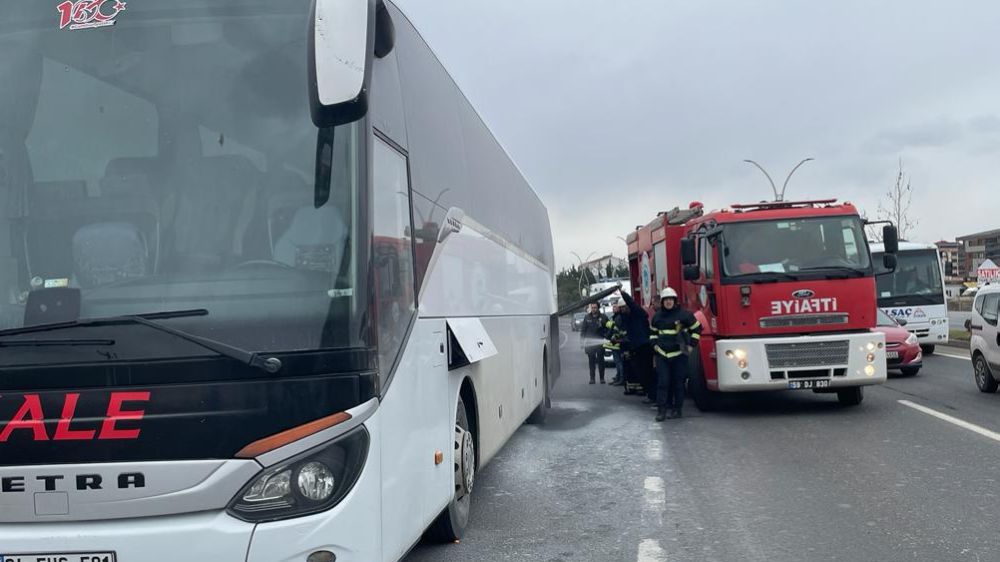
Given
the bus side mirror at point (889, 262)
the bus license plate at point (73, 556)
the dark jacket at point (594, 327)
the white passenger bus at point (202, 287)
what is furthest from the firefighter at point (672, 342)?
the bus license plate at point (73, 556)

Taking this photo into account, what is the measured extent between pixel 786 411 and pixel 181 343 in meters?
11.2

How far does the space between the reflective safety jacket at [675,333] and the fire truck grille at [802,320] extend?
0.94 m

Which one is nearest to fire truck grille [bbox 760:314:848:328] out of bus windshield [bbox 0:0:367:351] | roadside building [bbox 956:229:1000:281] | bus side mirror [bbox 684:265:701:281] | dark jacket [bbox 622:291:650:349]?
bus side mirror [bbox 684:265:701:281]

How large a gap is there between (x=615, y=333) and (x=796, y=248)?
18.4 ft

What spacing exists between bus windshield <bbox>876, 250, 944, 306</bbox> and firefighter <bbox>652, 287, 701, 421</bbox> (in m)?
11.3

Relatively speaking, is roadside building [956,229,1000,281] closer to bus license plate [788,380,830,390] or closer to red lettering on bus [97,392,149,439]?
bus license plate [788,380,830,390]

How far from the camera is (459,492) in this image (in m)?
6.39

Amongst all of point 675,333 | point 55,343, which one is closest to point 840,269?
point 675,333

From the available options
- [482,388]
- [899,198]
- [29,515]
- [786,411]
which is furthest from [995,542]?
[899,198]

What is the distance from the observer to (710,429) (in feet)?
38.4

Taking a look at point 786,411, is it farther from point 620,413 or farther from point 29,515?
point 29,515

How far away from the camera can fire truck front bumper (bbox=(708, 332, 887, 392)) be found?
12.5 metres

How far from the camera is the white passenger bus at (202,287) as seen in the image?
146 inches

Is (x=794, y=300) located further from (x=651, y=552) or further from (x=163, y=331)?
(x=163, y=331)
